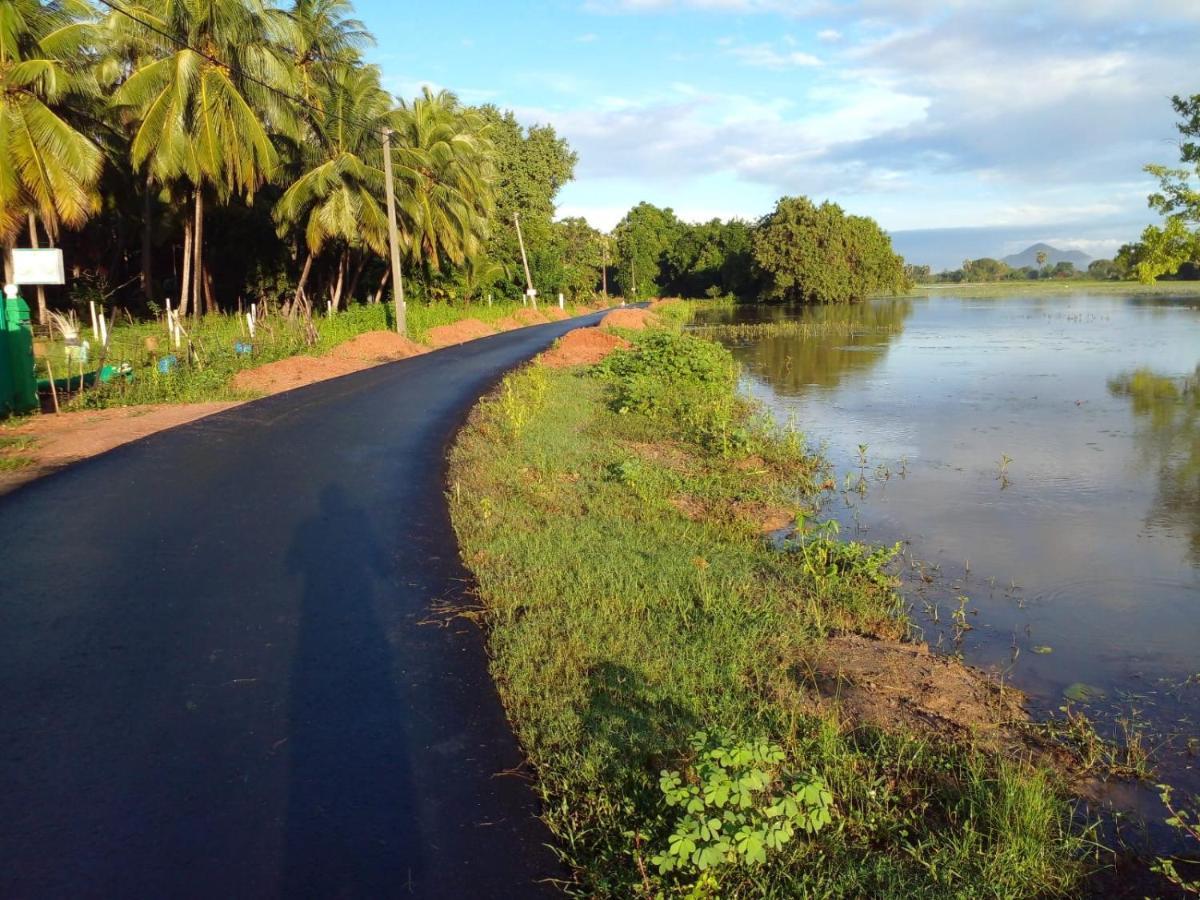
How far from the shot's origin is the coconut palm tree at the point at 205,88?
2294 centimetres

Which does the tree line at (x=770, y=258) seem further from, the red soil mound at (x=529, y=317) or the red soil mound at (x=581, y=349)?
the red soil mound at (x=581, y=349)

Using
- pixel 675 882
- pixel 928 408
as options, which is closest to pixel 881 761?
pixel 675 882

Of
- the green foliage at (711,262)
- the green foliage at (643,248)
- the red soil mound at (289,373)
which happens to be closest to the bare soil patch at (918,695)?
the red soil mound at (289,373)

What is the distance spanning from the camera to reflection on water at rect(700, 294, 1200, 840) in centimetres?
584

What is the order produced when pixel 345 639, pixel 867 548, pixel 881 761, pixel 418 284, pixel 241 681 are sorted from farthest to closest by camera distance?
pixel 418 284 → pixel 867 548 → pixel 345 639 → pixel 241 681 → pixel 881 761

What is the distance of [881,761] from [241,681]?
3.28 metres

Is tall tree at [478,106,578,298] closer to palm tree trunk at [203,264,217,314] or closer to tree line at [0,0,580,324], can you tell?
tree line at [0,0,580,324]

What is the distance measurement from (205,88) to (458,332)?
11.3 m

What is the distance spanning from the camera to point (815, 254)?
67.8 m

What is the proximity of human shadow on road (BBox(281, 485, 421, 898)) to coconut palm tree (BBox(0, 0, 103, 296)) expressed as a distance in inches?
782

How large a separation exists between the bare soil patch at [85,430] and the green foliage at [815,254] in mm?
60581

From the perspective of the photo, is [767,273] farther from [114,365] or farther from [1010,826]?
[1010,826]

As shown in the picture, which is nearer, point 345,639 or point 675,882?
point 675,882

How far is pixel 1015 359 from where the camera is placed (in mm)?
27203
